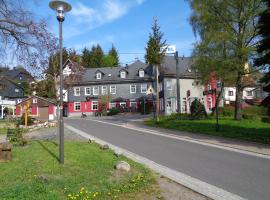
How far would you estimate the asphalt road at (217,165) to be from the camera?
29.3 ft

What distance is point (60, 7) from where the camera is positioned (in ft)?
37.7

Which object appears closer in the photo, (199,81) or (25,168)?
(25,168)

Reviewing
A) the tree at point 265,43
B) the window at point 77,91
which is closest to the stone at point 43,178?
the tree at point 265,43

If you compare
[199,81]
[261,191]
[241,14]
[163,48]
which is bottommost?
[261,191]

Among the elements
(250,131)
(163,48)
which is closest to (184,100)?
(163,48)

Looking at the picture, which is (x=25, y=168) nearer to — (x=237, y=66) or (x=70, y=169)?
(x=70, y=169)

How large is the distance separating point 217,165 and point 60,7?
7286mm

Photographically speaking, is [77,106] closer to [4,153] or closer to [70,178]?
[4,153]

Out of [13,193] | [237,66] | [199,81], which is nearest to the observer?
[13,193]

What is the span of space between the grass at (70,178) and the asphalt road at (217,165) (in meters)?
1.79

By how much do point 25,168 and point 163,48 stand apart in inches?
1001

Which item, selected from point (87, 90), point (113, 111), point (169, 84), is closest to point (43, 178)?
point (169, 84)

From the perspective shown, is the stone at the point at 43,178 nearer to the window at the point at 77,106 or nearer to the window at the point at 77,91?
the window at the point at 77,106

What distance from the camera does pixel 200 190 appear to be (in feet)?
28.1
